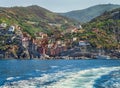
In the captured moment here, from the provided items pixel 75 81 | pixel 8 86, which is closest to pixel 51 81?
pixel 75 81

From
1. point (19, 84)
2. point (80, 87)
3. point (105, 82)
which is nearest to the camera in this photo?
point (80, 87)

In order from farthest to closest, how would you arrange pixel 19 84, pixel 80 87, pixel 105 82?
pixel 105 82
pixel 19 84
pixel 80 87

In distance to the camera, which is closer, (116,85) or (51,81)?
(116,85)

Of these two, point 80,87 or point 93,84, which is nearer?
point 80,87

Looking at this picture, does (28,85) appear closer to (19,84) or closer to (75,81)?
(19,84)

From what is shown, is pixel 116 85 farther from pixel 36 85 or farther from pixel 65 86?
pixel 36 85

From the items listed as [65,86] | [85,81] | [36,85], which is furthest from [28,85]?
[85,81]

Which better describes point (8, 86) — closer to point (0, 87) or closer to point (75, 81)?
point (0, 87)
